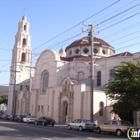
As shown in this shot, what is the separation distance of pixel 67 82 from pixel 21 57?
90.6 ft

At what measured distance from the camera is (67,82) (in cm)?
4441

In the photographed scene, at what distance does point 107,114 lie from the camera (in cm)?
3981

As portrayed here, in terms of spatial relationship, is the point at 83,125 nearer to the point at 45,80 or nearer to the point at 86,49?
the point at 45,80

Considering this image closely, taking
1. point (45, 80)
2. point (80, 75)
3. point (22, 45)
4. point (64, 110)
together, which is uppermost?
point (22, 45)

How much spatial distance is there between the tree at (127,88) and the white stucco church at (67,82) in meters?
8.77

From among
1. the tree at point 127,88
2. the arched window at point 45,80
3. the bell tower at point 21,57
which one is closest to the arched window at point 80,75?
the arched window at point 45,80

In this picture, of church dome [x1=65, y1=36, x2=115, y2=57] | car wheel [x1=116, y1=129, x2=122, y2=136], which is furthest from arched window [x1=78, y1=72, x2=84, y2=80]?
car wheel [x1=116, y1=129, x2=122, y2=136]

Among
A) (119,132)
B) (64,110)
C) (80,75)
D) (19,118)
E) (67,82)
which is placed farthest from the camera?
(80,75)

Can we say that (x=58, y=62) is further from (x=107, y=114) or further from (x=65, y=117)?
(x=107, y=114)

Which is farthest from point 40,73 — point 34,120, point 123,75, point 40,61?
point 123,75

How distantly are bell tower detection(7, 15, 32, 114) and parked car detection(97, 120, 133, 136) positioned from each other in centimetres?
4602

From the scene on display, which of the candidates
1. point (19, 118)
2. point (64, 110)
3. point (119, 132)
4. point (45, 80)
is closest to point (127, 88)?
point (119, 132)

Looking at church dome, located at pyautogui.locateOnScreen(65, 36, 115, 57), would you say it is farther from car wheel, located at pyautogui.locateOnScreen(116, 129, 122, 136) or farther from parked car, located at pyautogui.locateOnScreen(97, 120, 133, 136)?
car wheel, located at pyautogui.locateOnScreen(116, 129, 122, 136)

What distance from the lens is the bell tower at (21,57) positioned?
67.2 metres
